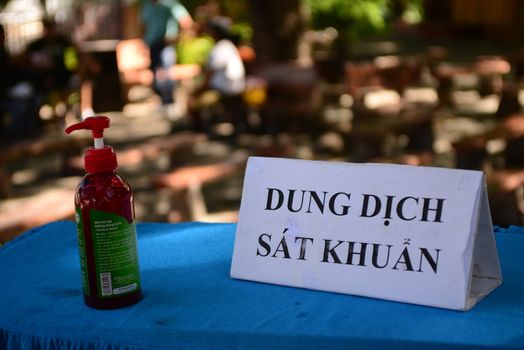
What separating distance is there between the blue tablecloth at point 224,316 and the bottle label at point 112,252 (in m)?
0.04

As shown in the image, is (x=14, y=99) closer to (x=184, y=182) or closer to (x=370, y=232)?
(x=184, y=182)

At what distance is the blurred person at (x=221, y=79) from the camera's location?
914 cm

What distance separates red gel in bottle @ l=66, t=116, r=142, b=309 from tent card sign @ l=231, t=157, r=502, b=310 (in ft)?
0.79

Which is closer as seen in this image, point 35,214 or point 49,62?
point 35,214

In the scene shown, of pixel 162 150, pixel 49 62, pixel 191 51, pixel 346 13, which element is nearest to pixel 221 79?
pixel 49 62

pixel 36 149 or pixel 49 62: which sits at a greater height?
pixel 49 62

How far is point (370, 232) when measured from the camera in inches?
56.8

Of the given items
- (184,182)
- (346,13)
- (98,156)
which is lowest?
(346,13)

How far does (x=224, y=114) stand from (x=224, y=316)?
869 cm

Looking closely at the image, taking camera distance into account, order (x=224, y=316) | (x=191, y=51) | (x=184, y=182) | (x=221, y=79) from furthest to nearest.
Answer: (x=191, y=51)
(x=221, y=79)
(x=184, y=182)
(x=224, y=316)

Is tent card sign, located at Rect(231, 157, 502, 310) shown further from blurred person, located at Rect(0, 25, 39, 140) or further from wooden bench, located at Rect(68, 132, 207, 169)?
blurred person, located at Rect(0, 25, 39, 140)

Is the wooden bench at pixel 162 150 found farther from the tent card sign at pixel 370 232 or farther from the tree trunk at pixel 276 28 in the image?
the tent card sign at pixel 370 232

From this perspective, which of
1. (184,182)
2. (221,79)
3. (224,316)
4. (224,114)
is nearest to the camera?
(224,316)

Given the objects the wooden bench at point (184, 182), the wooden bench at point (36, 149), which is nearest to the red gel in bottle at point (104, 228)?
the wooden bench at point (184, 182)
